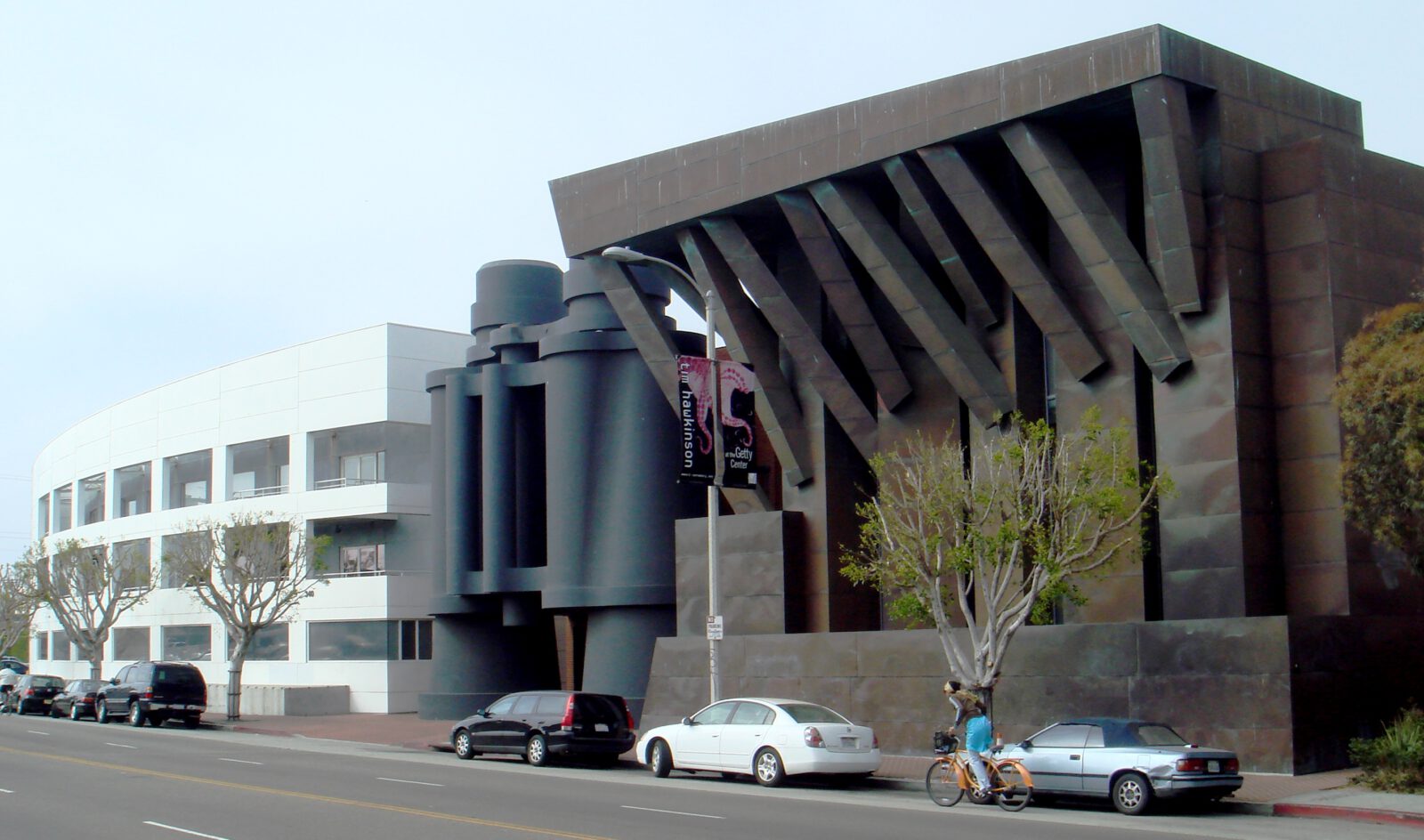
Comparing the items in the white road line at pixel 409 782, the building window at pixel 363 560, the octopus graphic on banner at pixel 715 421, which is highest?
the octopus graphic on banner at pixel 715 421

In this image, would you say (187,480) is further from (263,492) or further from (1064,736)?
(1064,736)

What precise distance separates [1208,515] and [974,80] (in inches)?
359

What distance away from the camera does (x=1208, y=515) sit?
25.2 m

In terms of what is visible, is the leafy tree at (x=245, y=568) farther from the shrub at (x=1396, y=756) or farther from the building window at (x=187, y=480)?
the shrub at (x=1396, y=756)

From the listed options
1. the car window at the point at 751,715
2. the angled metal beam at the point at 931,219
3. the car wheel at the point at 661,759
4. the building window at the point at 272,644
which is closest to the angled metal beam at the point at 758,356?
the angled metal beam at the point at 931,219

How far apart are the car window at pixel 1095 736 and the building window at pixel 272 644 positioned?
3834 cm

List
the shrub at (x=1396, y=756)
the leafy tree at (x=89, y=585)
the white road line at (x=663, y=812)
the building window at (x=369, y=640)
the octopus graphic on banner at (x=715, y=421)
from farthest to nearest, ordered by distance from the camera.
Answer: the leafy tree at (x=89, y=585), the building window at (x=369, y=640), the octopus graphic on banner at (x=715, y=421), the shrub at (x=1396, y=756), the white road line at (x=663, y=812)

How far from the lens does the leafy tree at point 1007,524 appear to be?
2322cm

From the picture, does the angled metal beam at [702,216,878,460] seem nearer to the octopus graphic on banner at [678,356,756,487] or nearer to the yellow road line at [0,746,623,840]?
the octopus graphic on banner at [678,356,756,487]

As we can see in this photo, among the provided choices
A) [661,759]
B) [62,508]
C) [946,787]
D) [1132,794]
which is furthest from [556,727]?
[62,508]

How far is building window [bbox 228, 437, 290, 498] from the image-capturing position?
54.8 m

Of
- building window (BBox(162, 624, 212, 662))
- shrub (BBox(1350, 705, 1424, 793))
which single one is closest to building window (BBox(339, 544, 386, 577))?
building window (BBox(162, 624, 212, 662))

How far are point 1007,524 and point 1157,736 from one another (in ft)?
15.9

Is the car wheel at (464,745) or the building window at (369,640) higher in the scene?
the building window at (369,640)
